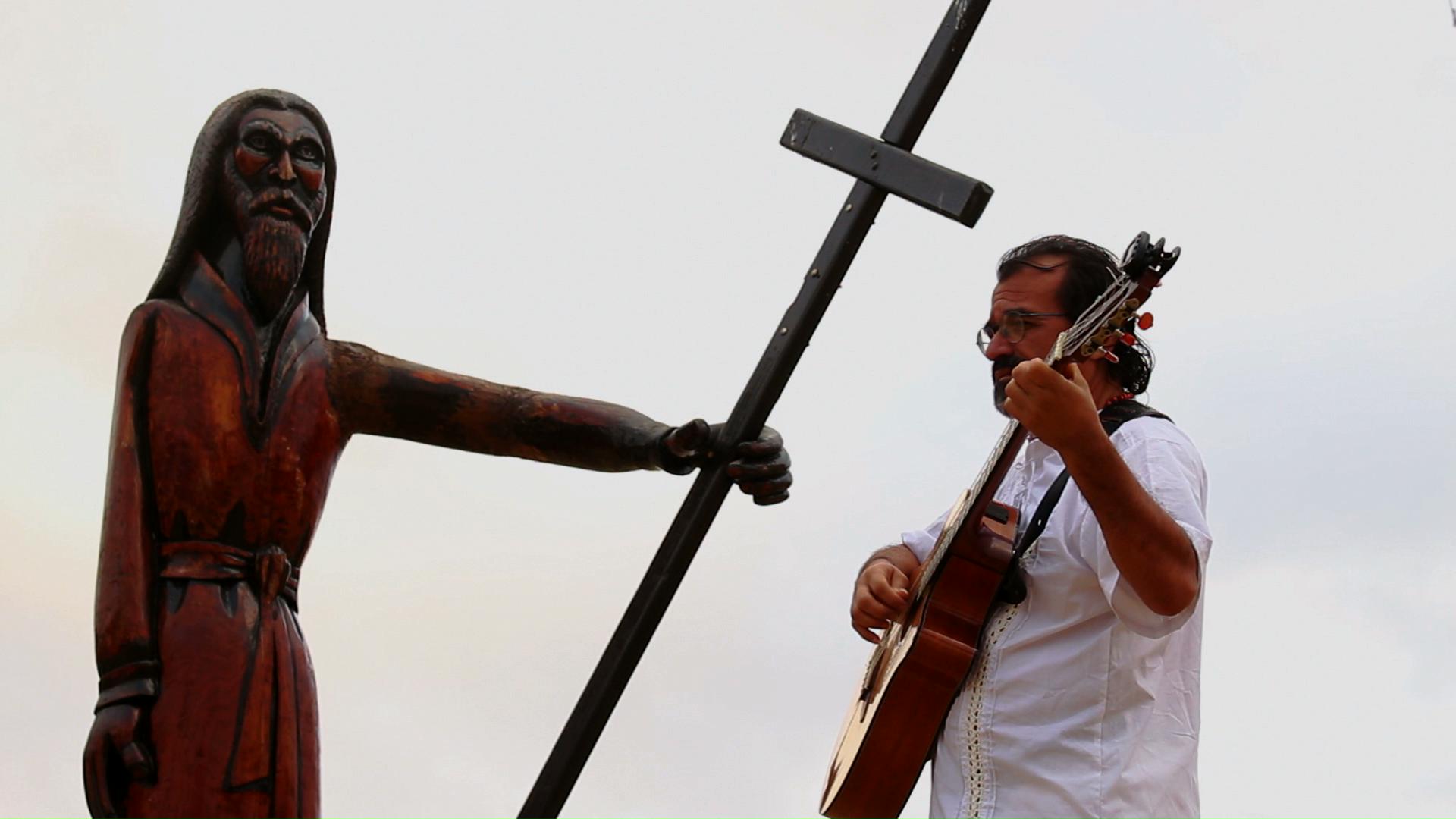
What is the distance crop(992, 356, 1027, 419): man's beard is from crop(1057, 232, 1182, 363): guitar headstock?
0.30m

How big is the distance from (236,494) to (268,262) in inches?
21.1

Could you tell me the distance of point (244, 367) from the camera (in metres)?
4.66

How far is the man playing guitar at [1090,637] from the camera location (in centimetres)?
435

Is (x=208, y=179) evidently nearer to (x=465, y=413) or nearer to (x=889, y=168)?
(x=465, y=413)

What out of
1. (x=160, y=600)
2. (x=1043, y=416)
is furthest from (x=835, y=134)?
(x=160, y=600)

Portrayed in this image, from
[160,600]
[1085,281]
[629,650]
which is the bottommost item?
[160,600]

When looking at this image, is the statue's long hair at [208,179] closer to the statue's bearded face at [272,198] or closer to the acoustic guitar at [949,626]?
the statue's bearded face at [272,198]

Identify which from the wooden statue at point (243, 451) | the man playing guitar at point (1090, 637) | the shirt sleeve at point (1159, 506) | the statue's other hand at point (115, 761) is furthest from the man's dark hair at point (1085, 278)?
Answer: the statue's other hand at point (115, 761)

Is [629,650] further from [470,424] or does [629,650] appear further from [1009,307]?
[1009,307]

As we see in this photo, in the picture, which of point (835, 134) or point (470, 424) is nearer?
point (835, 134)

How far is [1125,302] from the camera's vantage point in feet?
15.1

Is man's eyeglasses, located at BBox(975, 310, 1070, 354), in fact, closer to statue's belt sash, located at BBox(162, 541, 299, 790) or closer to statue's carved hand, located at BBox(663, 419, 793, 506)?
statue's carved hand, located at BBox(663, 419, 793, 506)

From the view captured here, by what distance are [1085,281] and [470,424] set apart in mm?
1474

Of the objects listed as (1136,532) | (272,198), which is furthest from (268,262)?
(1136,532)
